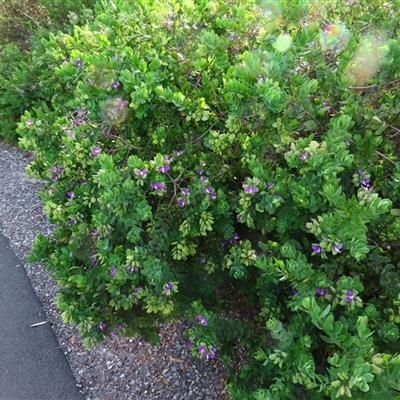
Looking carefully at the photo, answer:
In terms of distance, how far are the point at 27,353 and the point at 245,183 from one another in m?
2.30

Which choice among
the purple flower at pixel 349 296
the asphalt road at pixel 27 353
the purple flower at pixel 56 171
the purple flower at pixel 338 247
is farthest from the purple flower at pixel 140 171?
the asphalt road at pixel 27 353

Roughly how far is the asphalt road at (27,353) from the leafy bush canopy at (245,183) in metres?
0.90

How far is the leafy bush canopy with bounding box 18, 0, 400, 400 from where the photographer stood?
1665 millimetres

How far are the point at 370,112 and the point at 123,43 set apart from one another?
4.47ft

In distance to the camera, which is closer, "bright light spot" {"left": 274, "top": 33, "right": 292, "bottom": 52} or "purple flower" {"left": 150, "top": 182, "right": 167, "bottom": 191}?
"bright light spot" {"left": 274, "top": 33, "right": 292, "bottom": 52}

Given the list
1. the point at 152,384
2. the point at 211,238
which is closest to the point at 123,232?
the point at 211,238

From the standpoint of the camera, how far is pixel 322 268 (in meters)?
1.90

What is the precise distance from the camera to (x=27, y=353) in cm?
315

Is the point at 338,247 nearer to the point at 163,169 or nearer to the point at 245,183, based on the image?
the point at 245,183

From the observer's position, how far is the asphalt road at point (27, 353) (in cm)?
290

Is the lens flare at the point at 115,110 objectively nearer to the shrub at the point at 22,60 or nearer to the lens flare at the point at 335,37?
the lens flare at the point at 335,37

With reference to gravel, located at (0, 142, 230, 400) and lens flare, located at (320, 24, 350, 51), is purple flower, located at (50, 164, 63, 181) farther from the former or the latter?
lens flare, located at (320, 24, 350, 51)

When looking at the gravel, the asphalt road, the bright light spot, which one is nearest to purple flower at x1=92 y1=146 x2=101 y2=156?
the bright light spot

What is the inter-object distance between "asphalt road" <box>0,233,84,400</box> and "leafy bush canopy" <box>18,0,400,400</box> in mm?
898
